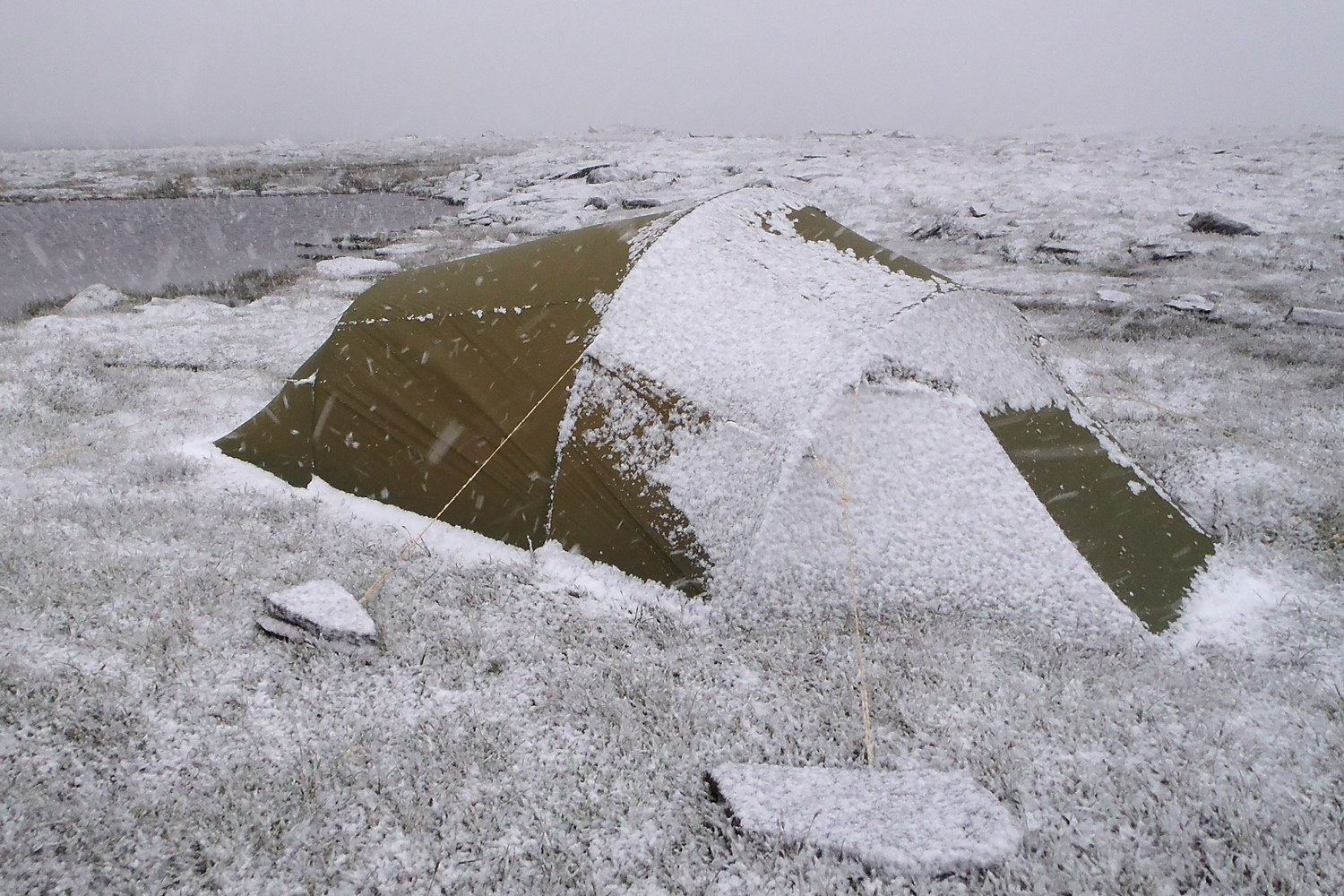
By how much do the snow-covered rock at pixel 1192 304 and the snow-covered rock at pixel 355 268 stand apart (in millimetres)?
16844

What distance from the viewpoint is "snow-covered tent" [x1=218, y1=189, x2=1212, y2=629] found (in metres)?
4.68

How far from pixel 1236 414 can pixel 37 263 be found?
2980 cm

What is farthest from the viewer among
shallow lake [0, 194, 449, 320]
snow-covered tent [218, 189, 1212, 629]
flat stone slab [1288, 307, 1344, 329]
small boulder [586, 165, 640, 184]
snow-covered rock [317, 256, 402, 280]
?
small boulder [586, 165, 640, 184]

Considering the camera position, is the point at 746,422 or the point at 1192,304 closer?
the point at 746,422

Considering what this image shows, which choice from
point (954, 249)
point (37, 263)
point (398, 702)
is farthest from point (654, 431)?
point (37, 263)

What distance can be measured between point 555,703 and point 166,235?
104 feet

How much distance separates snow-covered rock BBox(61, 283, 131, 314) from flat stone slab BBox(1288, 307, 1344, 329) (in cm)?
2196

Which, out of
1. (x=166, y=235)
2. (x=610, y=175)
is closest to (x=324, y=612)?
(x=166, y=235)

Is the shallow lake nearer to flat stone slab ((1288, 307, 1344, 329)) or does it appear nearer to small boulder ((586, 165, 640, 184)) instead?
small boulder ((586, 165, 640, 184))

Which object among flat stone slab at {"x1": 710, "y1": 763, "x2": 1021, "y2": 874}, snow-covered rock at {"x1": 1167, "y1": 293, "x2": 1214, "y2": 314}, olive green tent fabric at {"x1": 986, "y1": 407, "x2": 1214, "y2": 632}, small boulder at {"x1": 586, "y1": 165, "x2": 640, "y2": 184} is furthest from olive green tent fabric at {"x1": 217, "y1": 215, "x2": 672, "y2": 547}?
small boulder at {"x1": 586, "y1": 165, "x2": 640, "y2": 184}

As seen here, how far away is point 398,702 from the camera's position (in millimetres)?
4207

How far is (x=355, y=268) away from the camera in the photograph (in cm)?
1828

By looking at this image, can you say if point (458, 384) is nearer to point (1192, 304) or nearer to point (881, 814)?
point (881, 814)

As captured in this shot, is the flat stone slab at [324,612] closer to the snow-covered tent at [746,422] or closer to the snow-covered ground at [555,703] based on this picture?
the snow-covered ground at [555,703]
